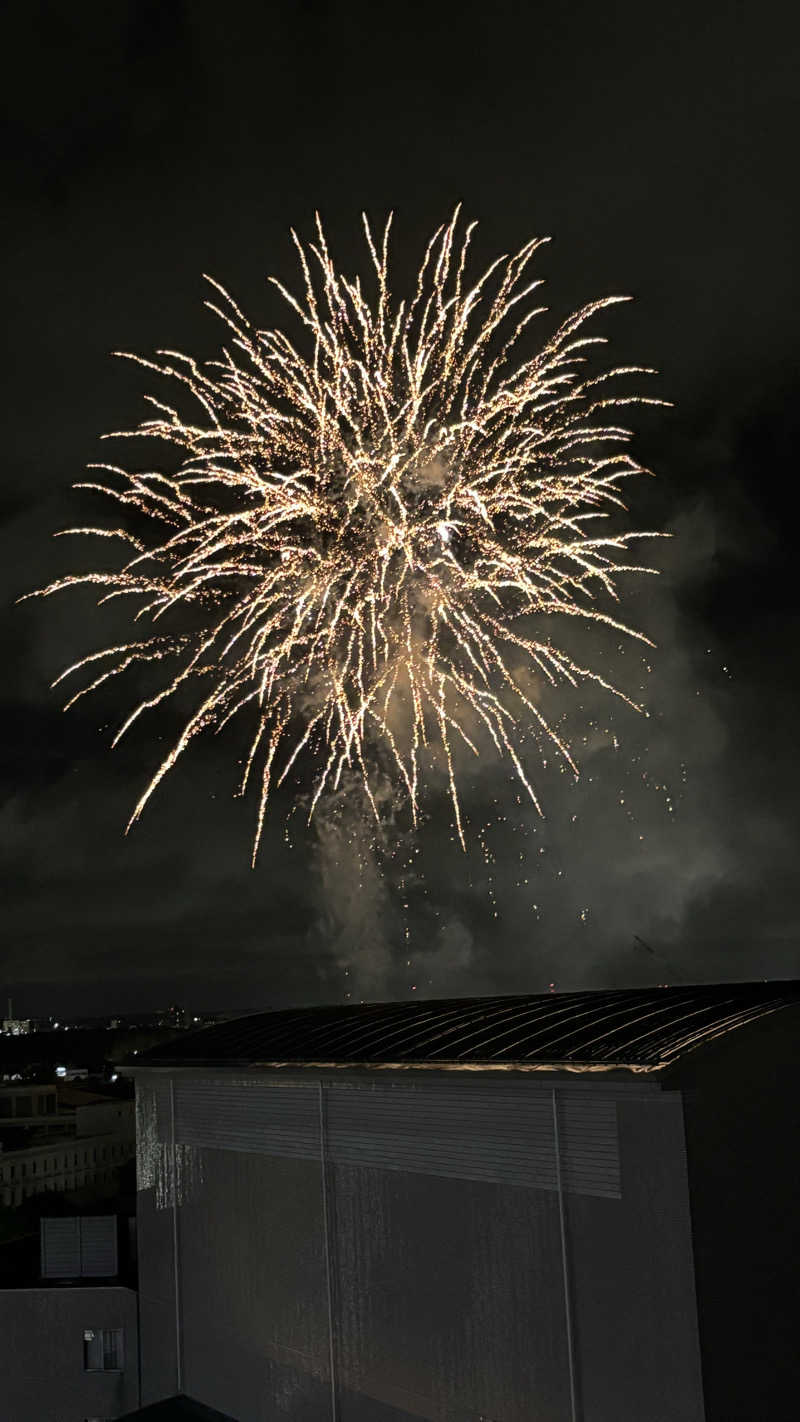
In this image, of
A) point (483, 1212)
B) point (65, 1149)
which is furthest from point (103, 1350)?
point (65, 1149)

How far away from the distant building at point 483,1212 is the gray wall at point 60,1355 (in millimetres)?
508

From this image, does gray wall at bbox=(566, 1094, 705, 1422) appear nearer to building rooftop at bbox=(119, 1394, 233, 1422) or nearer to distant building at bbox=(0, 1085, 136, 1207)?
building rooftop at bbox=(119, 1394, 233, 1422)

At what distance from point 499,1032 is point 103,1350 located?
9679mm

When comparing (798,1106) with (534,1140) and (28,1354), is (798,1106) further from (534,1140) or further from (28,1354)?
(28,1354)

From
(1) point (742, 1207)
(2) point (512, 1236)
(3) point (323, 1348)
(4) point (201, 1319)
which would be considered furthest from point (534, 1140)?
(4) point (201, 1319)

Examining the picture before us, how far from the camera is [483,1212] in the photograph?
43.7ft

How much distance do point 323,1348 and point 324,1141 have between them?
8.48 feet

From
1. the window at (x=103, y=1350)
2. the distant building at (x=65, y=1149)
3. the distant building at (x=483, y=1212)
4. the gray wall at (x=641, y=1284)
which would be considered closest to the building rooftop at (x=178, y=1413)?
the distant building at (x=483, y=1212)

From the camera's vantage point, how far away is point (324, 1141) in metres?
15.5

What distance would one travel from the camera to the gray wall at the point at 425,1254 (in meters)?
11.6

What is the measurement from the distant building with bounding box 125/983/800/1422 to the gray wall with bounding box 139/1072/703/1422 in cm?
3

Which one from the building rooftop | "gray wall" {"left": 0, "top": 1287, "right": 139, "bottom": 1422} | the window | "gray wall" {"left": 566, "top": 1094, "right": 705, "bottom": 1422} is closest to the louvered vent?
"gray wall" {"left": 0, "top": 1287, "right": 139, "bottom": 1422}

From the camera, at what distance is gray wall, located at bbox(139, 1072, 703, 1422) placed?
11.6 meters

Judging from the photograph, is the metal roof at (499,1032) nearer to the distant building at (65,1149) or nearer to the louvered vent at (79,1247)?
the louvered vent at (79,1247)
